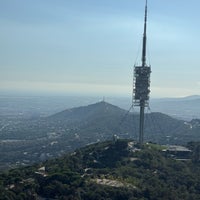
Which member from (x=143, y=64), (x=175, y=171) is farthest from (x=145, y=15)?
(x=175, y=171)

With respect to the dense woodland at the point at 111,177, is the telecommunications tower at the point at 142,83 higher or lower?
higher

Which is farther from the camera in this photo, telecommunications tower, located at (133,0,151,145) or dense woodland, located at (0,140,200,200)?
telecommunications tower, located at (133,0,151,145)

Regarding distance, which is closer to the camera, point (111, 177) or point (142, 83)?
point (111, 177)

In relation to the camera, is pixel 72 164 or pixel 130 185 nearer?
pixel 130 185

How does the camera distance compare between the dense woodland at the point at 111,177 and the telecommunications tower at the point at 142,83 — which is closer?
the dense woodland at the point at 111,177

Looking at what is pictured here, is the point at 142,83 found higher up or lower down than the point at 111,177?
higher up

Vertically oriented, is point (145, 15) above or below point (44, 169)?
above

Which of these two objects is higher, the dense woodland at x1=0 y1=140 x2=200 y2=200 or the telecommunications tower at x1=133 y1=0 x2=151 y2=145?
the telecommunications tower at x1=133 y1=0 x2=151 y2=145

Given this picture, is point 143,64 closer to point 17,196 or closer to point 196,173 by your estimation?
point 196,173
